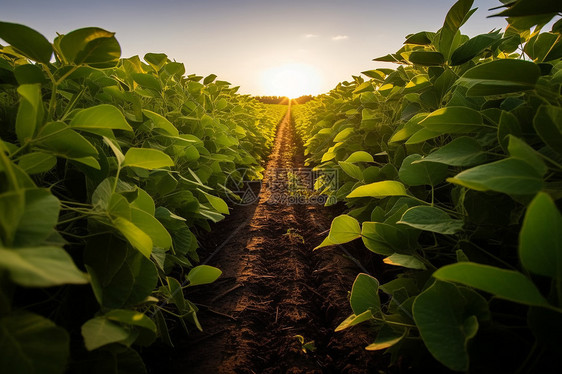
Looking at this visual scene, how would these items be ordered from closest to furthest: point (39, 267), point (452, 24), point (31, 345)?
point (39, 267) → point (31, 345) → point (452, 24)

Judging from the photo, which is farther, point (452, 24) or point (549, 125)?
point (452, 24)

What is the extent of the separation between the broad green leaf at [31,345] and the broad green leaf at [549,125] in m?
1.15

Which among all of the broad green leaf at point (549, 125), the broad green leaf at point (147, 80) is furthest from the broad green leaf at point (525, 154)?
the broad green leaf at point (147, 80)

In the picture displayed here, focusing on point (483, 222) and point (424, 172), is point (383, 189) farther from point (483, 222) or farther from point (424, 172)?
point (483, 222)

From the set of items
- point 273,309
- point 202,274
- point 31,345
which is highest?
point 31,345

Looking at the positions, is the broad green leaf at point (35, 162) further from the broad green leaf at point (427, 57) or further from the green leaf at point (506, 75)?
the broad green leaf at point (427, 57)

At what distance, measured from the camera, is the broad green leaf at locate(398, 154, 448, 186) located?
3.43ft

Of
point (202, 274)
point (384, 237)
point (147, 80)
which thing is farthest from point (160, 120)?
point (384, 237)

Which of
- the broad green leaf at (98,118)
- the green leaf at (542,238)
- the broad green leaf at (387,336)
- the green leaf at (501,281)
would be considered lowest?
the broad green leaf at (387,336)

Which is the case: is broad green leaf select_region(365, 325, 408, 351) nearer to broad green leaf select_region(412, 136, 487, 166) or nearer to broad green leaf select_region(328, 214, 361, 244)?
broad green leaf select_region(328, 214, 361, 244)

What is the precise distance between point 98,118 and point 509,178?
104cm

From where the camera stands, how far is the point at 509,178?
0.56 metres

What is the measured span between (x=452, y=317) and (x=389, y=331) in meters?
0.31

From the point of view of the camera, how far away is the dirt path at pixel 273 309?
4.44 feet
